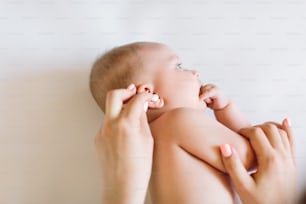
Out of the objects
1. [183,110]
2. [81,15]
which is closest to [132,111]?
[183,110]

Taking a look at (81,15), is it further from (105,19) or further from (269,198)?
(269,198)

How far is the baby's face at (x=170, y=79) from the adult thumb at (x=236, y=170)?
0.14m

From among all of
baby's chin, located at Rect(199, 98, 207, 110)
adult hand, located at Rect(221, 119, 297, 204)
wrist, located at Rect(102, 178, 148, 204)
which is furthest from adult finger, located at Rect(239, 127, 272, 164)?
wrist, located at Rect(102, 178, 148, 204)

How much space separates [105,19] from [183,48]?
198 mm

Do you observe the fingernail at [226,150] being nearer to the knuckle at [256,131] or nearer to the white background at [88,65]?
the knuckle at [256,131]

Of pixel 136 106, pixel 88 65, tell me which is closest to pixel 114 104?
pixel 136 106

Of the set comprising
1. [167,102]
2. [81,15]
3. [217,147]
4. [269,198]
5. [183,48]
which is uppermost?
[81,15]

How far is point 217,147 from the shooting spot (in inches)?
32.6

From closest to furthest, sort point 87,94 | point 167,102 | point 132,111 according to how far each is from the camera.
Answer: point 132,111, point 167,102, point 87,94

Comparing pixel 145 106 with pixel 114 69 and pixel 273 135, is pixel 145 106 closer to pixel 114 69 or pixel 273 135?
pixel 114 69

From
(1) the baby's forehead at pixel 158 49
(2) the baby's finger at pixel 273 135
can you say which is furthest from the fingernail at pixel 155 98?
(2) the baby's finger at pixel 273 135

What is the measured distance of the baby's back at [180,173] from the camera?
2.66 ft

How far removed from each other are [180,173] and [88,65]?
1.19 feet

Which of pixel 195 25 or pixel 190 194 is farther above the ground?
pixel 195 25
